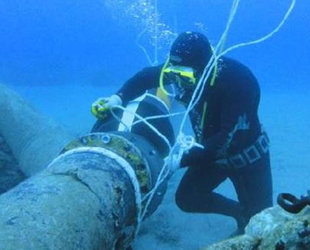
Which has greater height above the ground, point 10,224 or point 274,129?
point 10,224

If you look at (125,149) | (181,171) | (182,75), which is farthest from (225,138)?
(181,171)

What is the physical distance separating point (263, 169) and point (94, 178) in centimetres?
244

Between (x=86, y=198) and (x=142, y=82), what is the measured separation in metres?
2.33

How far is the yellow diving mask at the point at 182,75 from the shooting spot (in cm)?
357

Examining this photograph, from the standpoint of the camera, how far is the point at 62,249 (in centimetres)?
198

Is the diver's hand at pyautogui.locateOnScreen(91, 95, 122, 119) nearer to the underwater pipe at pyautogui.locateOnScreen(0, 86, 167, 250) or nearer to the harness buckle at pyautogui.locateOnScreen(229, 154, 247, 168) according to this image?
the underwater pipe at pyautogui.locateOnScreen(0, 86, 167, 250)

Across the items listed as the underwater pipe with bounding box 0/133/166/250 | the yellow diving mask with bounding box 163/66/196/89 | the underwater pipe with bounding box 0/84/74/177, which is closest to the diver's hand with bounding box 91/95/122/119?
the yellow diving mask with bounding box 163/66/196/89

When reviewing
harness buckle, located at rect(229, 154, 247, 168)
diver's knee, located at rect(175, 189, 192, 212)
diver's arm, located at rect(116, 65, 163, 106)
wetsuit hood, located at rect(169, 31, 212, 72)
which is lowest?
diver's knee, located at rect(175, 189, 192, 212)

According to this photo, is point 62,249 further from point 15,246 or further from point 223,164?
point 223,164

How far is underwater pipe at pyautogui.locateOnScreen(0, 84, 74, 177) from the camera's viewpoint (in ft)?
16.8

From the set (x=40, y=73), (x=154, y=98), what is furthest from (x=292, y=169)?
(x=40, y=73)

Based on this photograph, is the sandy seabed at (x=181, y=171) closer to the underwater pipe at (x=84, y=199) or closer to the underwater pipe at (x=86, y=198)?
the underwater pipe at (x=86, y=198)

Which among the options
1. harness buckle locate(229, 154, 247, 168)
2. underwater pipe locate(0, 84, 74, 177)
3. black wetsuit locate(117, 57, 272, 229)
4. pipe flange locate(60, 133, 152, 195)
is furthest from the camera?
underwater pipe locate(0, 84, 74, 177)

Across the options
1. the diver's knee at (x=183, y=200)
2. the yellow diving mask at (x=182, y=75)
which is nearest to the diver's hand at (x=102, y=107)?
the yellow diving mask at (x=182, y=75)
